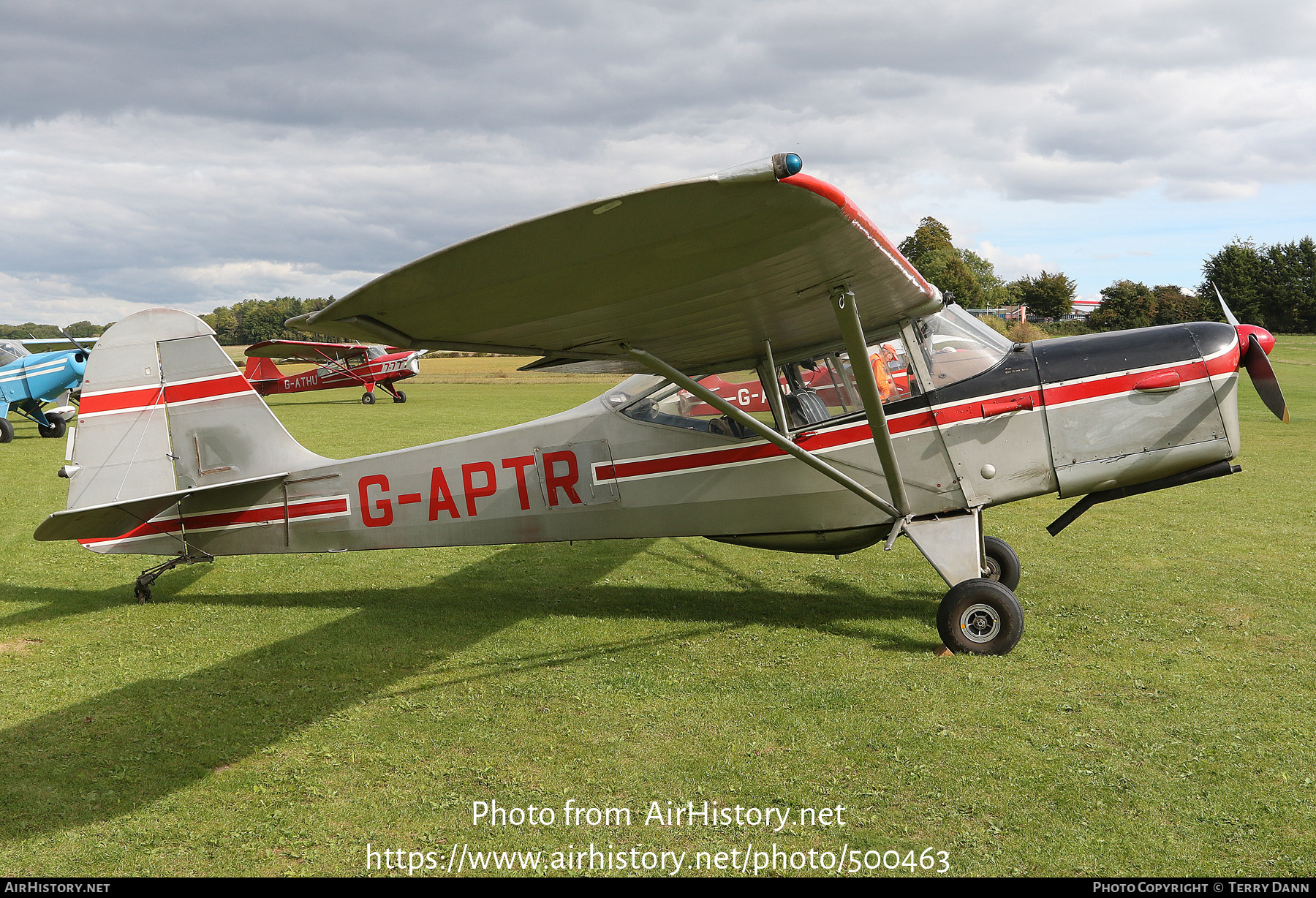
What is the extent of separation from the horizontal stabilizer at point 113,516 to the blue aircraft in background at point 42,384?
16015 mm

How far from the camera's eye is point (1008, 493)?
5.42 m

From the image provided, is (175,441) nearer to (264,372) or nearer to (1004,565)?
(1004,565)

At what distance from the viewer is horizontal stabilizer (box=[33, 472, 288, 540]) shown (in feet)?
18.1

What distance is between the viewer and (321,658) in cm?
A: 552

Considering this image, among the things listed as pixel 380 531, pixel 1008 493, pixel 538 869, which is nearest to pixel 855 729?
pixel 538 869

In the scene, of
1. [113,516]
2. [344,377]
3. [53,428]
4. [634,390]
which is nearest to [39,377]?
[53,428]

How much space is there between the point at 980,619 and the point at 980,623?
0.09 ft

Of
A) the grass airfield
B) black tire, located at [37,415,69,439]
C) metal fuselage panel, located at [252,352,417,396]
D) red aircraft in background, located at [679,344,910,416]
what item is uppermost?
metal fuselage panel, located at [252,352,417,396]

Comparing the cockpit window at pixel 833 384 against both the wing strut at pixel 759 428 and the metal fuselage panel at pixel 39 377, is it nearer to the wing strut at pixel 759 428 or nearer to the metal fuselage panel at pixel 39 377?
the wing strut at pixel 759 428

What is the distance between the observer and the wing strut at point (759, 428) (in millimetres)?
4441

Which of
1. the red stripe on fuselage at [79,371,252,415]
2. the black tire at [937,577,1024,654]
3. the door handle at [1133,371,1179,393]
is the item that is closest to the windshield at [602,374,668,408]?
the black tire at [937,577,1024,654]

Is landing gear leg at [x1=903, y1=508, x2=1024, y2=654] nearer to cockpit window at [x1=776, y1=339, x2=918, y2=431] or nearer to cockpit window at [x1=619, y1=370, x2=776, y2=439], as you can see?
cockpit window at [x1=776, y1=339, x2=918, y2=431]

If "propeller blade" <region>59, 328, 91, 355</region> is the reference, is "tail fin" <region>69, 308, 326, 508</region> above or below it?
below

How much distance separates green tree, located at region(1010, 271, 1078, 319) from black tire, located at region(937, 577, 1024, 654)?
218ft
